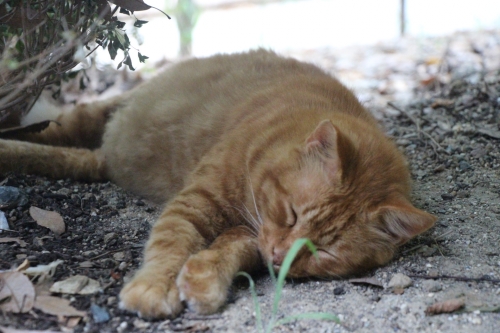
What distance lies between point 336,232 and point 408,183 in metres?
0.64

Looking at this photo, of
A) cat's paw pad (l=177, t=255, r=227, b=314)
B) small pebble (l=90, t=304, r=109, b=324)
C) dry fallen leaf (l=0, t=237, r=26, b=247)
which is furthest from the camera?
dry fallen leaf (l=0, t=237, r=26, b=247)

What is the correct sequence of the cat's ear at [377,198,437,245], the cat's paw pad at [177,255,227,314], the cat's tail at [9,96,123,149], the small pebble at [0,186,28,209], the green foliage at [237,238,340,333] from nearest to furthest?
1. the green foliage at [237,238,340,333]
2. the cat's paw pad at [177,255,227,314]
3. the cat's ear at [377,198,437,245]
4. the small pebble at [0,186,28,209]
5. the cat's tail at [9,96,123,149]

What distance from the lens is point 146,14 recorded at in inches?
323

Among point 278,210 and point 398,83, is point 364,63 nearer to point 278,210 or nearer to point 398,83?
point 398,83

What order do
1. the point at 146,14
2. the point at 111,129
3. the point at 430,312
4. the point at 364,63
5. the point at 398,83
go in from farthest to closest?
the point at 146,14
the point at 364,63
the point at 398,83
the point at 111,129
the point at 430,312

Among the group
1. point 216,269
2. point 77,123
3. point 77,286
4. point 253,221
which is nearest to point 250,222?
point 253,221

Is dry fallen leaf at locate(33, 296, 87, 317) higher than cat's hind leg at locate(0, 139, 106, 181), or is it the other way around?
cat's hind leg at locate(0, 139, 106, 181)

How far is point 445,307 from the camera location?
7.87ft

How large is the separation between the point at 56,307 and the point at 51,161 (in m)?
1.85

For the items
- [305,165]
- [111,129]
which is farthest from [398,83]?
[305,165]

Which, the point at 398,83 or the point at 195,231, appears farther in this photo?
the point at 398,83

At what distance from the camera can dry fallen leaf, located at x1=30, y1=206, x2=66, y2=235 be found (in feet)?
10.2

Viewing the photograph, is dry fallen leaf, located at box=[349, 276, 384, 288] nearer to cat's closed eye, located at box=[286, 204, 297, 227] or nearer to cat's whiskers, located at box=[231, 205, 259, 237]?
cat's closed eye, located at box=[286, 204, 297, 227]

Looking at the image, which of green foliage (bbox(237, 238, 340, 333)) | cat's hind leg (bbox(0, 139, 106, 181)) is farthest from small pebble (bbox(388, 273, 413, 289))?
cat's hind leg (bbox(0, 139, 106, 181))
